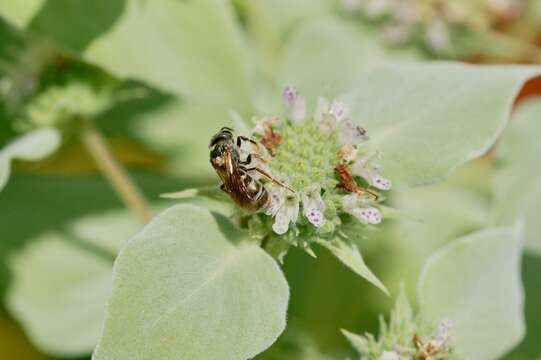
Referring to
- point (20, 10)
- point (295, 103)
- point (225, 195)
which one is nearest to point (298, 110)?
point (295, 103)

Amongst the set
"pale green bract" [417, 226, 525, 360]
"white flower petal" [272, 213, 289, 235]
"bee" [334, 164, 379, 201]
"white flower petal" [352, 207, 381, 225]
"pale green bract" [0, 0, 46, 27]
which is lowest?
"pale green bract" [417, 226, 525, 360]

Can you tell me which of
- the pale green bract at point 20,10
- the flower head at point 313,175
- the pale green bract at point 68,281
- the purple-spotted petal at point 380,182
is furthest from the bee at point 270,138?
the pale green bract at point 68,281

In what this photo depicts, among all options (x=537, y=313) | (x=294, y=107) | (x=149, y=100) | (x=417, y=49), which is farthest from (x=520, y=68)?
(x=149, y=100)

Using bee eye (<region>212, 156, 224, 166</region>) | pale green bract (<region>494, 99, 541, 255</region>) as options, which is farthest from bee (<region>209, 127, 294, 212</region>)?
pale green bract (<region>494, 99, 541, 255</region>)

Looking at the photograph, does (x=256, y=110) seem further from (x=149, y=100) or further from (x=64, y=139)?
(x=149, y=100)

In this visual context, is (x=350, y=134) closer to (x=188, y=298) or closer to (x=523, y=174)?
(x=188, y=298)

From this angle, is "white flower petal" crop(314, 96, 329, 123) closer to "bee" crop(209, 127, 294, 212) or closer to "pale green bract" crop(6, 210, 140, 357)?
"bee" crop(209, 127, 294, 212)
